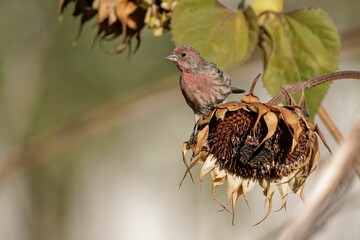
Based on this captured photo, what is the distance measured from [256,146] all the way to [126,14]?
0.45m

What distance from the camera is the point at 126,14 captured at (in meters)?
1.59

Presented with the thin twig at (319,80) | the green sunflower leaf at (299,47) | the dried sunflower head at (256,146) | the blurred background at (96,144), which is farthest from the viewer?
the blurred background at (96,144)

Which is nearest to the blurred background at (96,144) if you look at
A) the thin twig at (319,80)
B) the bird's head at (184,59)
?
the bird's head at (184,59)

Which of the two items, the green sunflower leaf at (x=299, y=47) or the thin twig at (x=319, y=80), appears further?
the green sunflower leaf at (x=299, y=47)

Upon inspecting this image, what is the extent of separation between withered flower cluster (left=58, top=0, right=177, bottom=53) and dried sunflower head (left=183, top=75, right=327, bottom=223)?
26cm

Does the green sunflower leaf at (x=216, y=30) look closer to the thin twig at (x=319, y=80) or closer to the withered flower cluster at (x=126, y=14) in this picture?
the withered flower cluster at (x=126, y=14)

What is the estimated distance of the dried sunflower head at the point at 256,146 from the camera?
1.25m

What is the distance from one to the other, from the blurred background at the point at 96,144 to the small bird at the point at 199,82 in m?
0.61

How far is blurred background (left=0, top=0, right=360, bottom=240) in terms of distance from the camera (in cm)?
280

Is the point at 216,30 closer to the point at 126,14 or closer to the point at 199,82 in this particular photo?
the point at 126,14

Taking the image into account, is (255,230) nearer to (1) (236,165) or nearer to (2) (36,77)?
(2) (36,77)

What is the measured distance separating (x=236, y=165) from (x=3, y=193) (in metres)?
2.07

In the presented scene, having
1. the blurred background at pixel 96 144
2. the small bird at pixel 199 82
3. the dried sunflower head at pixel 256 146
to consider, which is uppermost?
the dried sunflower head at pixel 256 146

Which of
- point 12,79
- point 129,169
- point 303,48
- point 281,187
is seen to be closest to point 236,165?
point 281,187
